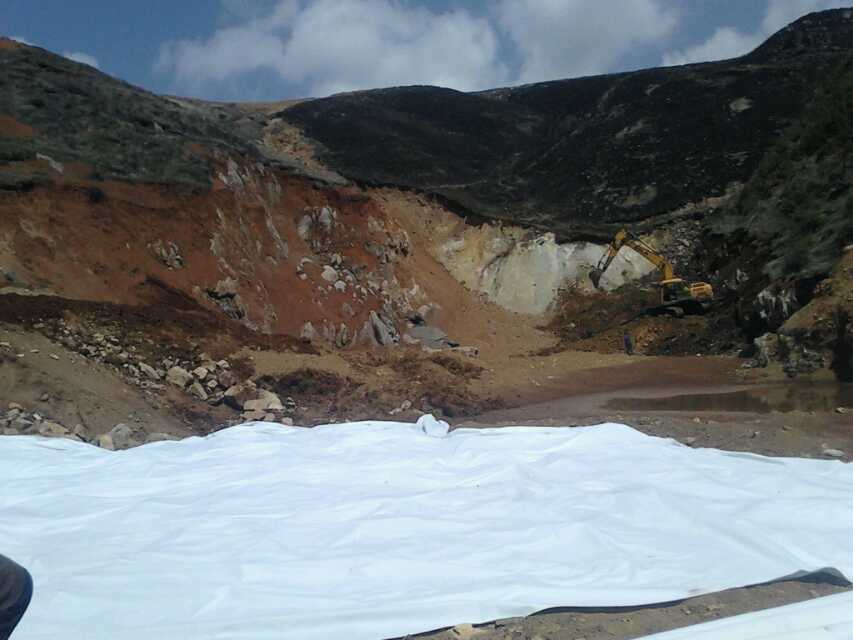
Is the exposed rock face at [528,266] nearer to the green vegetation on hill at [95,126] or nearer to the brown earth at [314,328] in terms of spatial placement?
the brown earth at [314,328]

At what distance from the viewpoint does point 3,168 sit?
15.2 m

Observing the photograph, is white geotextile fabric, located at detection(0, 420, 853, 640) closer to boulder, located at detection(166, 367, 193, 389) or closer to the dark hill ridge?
boulder, located at detection(166, 367, 193, 389)

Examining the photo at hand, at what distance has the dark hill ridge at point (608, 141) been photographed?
101ft

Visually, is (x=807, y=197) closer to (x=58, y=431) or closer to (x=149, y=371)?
(x=149, y=371)

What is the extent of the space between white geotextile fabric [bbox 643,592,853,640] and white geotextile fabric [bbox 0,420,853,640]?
724 mm

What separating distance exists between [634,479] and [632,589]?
181cm

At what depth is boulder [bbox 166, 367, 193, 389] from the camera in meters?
11.6

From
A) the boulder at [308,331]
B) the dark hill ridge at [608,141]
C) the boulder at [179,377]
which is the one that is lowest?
the boulder at [179,377]

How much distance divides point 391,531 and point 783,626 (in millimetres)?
2359

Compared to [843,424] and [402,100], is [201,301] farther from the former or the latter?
[402,100]

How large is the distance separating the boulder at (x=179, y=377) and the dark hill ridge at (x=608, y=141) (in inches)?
679

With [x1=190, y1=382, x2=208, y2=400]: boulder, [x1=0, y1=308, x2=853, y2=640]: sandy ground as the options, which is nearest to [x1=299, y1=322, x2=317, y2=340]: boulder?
[x1=0, y1=308, x2=853, y2=640]: sandy ground

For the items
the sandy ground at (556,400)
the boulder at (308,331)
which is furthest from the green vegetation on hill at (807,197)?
the boulder at (308,331)

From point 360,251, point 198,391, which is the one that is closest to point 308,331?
point 360,251
